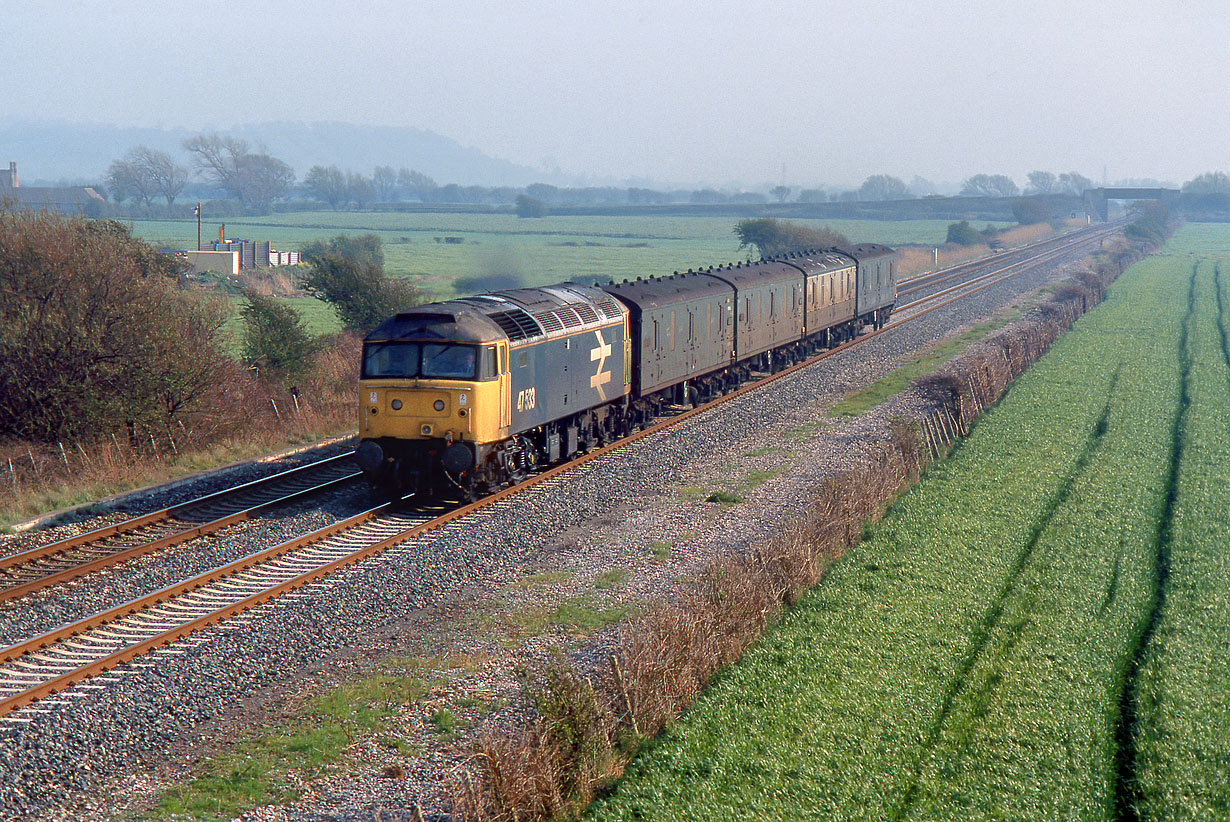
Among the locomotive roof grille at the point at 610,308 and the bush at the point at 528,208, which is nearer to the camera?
the locomotive roof grille at the point at 610,308

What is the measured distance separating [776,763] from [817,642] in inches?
126

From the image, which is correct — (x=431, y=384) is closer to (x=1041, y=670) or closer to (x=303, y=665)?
(x=303, y=665)

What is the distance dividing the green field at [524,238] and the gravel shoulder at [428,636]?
36.6 metres

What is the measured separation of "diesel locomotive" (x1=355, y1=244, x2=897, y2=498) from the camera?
19156 millimetres

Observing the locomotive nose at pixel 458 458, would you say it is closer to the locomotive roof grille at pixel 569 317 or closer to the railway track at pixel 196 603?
the railway track at pixel 196 603

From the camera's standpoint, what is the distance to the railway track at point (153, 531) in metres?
15.4

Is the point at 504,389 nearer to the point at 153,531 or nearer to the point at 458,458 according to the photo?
the point at 458,458

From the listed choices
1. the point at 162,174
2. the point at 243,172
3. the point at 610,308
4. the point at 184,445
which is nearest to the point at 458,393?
the point at 610,308

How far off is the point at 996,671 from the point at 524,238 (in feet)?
333

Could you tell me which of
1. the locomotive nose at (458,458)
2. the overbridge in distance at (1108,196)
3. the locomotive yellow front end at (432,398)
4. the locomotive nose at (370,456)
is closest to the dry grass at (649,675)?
the locomotive nose at (458,458)

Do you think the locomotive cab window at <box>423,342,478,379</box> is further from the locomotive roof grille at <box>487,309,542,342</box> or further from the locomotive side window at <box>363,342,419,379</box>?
the locomotive roof grille at <box>487,309,542,342</box>

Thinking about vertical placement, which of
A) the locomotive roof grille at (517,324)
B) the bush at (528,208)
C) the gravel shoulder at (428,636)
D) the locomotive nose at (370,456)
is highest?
the bush at (528,208)

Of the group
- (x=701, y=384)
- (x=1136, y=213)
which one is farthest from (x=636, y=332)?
(x=1136, y=213)

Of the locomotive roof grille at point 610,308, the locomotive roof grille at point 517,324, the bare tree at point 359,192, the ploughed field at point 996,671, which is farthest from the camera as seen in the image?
the bare tree at point 359,192
